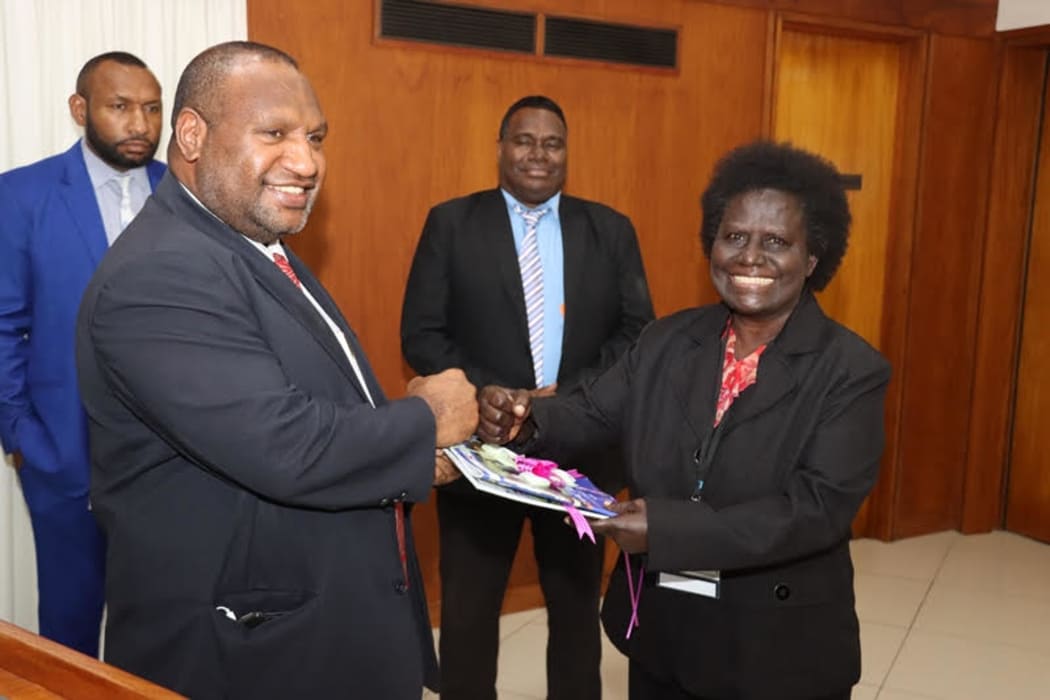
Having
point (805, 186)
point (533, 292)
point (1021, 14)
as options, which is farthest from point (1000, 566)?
point (805, 186)

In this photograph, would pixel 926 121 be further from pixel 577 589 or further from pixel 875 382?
pixel 875 382

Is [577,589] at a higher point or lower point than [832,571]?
lower

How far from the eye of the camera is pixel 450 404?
192 cm

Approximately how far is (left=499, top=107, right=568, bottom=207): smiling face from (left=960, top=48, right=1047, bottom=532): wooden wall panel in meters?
3.32

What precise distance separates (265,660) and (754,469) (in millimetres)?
1033

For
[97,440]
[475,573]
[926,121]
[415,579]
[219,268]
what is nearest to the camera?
[219,268]

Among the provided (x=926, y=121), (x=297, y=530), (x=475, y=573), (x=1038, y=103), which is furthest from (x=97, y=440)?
(x=1038, y=103)

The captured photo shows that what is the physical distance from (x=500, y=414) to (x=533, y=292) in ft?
3.78

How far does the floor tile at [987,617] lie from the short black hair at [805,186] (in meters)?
2.92

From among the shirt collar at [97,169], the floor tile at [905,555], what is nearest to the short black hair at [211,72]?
the shirt collar at [97,169]

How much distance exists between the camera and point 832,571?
2180 millimetres

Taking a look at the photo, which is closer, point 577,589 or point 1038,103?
point 577,589

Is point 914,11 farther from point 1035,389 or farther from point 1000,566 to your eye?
point 1000,566

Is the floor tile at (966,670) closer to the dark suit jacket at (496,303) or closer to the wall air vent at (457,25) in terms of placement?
the dark suit jacket at (496,303)
